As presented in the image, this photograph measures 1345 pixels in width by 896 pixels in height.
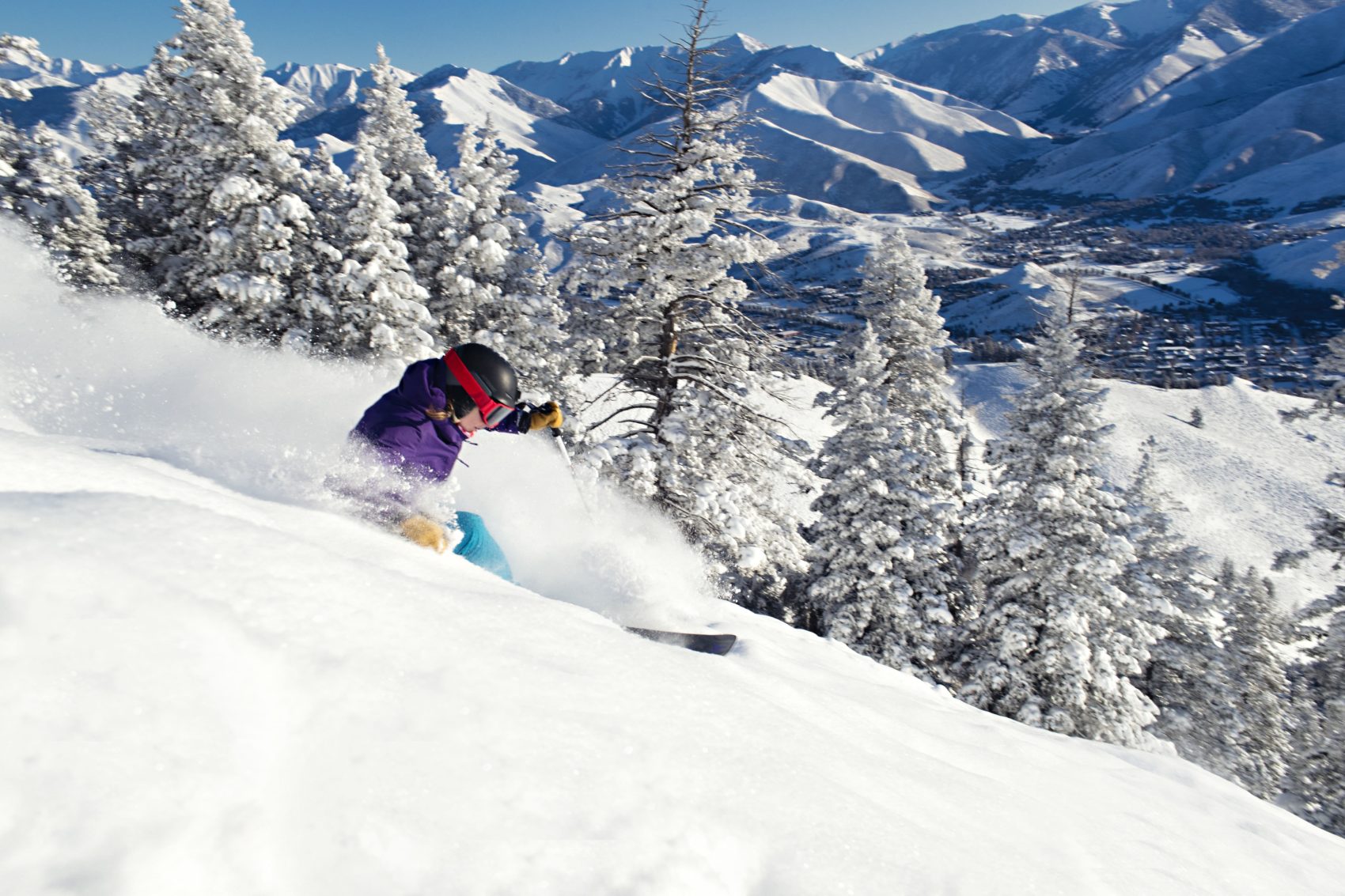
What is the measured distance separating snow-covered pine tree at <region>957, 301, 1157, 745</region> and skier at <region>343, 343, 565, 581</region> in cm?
1456

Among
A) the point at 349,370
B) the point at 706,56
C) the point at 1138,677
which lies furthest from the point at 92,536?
the point at 1138,677

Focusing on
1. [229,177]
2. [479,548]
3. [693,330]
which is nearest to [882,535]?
[693,330]

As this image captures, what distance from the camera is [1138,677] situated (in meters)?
21.7

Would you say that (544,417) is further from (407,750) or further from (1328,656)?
(1328,656)

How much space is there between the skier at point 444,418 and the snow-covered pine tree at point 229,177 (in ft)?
43.1

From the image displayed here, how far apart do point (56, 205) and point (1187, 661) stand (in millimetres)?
33265

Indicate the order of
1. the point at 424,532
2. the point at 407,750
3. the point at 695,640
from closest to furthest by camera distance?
1. the point at 407,750
2. the point at 424,532
3. the point at 695,640

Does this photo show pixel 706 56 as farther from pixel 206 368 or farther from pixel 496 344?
pixel 206 368

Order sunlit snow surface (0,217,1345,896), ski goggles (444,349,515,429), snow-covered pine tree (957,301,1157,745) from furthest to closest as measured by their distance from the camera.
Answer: snow-covered pine tree (957,301,1157,745) < ski goggles (444,349,515,429) < sunlit snow surface (0,217,1345,896)

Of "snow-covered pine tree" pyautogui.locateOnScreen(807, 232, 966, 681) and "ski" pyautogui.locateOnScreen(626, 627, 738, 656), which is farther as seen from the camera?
"snow-covered pine tree" pyautogui.locateOnScreen(807, 232, 966, 681)

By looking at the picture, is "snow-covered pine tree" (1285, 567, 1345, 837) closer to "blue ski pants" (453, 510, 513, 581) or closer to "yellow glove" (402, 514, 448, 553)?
"blue ski pants" (453, 510, 513, 581)

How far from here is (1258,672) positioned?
76.7 feet

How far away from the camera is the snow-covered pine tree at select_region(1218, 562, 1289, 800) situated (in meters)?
22.1

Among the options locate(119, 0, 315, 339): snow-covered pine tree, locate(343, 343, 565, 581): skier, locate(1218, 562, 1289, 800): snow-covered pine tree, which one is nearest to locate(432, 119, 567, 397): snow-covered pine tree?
locate(119, 0, 315, 339): snow-covered pine tree
